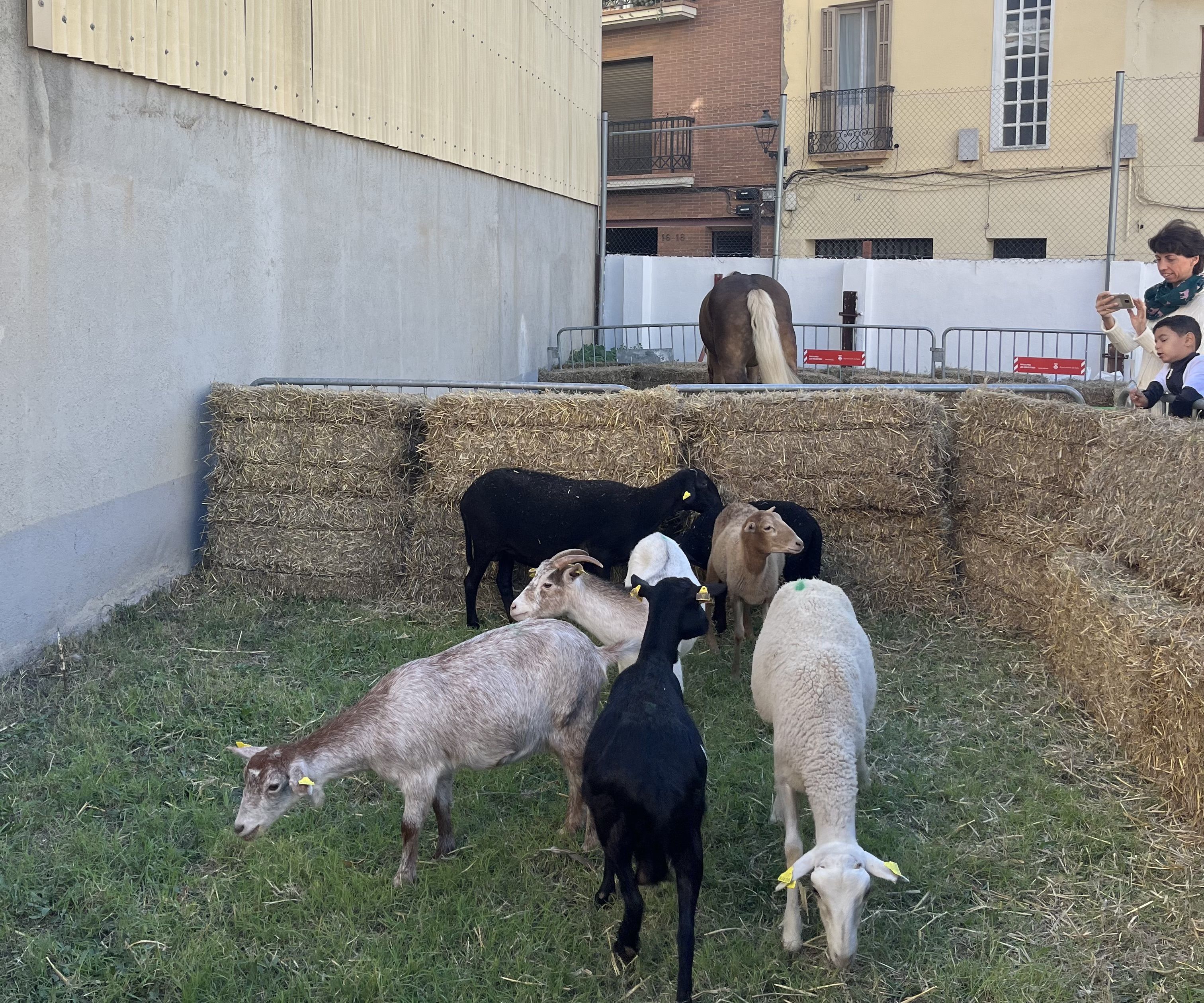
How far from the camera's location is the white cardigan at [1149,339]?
23.2ft

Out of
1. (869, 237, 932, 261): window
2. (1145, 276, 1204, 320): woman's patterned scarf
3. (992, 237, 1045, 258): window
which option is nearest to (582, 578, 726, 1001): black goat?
(1145, 276, 1204, 320): woman's patterned scarf

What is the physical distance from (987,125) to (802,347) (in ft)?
21.0

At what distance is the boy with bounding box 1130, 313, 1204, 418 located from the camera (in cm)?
677

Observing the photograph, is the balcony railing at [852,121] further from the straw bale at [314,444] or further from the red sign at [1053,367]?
the straw bale at [314,444]

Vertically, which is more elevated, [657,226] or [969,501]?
[657,226]

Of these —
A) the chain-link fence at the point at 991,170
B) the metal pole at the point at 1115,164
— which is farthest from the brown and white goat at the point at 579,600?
the chain-link fence at the point at 991,170

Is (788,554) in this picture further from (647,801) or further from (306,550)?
(647,801)

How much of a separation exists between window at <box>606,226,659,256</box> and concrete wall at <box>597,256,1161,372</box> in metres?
5.58

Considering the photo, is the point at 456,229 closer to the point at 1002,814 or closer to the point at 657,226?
the point at 1002,814

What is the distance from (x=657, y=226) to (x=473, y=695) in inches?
946

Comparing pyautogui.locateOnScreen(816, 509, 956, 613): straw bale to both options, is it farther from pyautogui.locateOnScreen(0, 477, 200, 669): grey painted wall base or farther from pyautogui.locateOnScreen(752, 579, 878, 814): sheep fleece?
pyautogui.locateOnScreen(0, 477, 200, 669): grey painted wall base

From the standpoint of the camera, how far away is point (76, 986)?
3852 mm

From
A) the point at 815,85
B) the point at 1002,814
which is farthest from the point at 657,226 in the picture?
the point at 1002,814

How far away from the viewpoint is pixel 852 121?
24.0m
